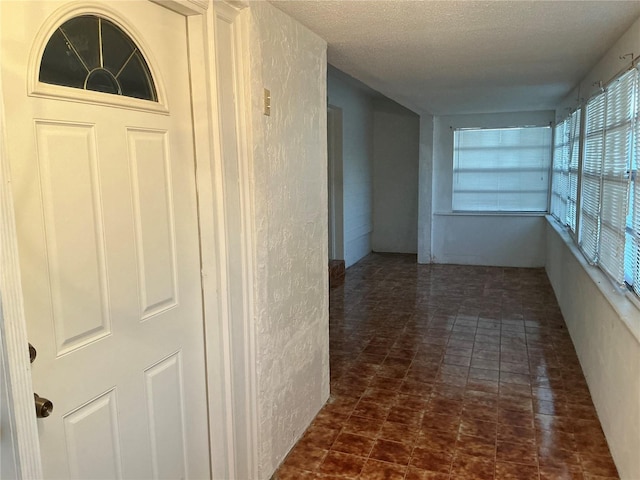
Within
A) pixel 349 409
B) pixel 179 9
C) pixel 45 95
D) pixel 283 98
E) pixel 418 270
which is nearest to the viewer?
pixel 45 95

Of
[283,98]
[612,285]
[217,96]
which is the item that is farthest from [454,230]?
[217,96]

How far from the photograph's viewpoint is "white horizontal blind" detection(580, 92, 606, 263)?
330 centimetres

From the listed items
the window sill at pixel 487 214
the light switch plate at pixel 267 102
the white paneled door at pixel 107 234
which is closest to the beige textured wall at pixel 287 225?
the light switch plate at pixel 267 102

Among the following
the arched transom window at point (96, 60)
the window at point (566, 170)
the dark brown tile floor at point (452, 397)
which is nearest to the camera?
the arched transom window at point (96, 60)

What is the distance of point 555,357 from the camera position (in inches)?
151

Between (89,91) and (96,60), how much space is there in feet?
0.37

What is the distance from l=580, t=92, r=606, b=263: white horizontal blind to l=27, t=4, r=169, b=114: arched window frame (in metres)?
2.77

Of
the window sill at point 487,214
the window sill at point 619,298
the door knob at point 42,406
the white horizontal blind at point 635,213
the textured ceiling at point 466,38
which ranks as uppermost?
the textured ceiling at point 466,38

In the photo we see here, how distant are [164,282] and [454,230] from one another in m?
6.25

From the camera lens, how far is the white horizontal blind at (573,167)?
4.46 metres

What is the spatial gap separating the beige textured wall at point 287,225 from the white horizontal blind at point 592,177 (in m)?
1.82

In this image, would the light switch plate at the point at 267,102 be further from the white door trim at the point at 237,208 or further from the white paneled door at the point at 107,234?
the white paneled door at the point at 107,234

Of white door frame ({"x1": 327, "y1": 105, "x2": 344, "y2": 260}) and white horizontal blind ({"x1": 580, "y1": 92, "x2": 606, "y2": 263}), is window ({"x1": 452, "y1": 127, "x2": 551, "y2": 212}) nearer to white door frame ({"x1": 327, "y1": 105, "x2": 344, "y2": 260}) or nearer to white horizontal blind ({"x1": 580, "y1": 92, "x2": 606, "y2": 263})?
white door frame ({"x1": 327, "y1": 105, "x2": 344, "y2": 260})

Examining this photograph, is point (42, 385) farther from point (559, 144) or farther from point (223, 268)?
point (559, 144)
